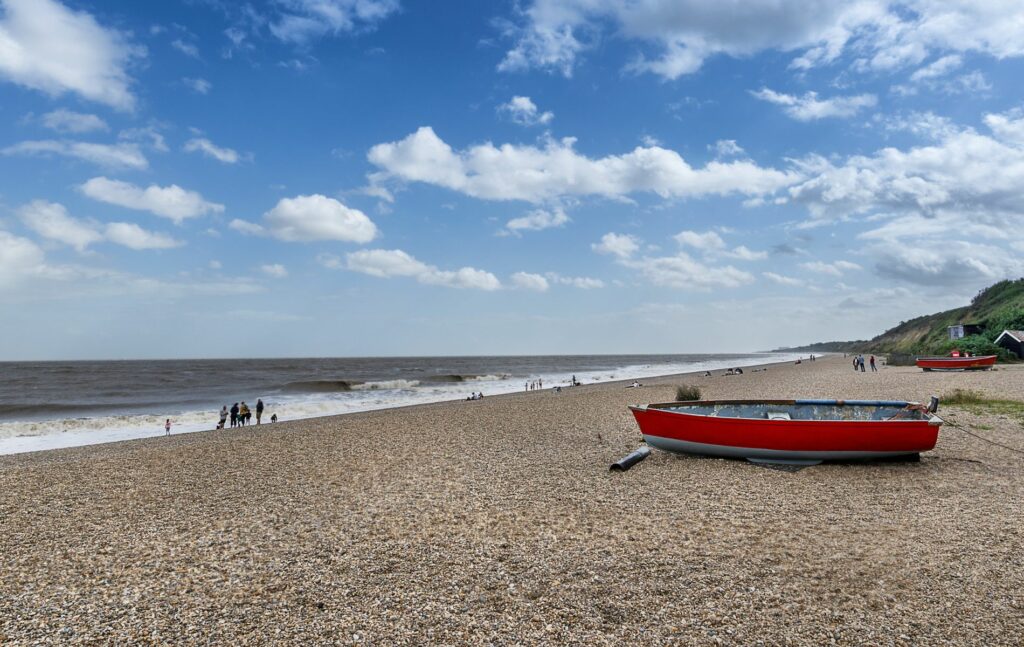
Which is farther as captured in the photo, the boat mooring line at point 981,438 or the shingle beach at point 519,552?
the boat mooring line at point 981,438

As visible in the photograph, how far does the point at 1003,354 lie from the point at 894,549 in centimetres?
5733

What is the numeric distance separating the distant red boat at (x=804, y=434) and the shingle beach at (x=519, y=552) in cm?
41

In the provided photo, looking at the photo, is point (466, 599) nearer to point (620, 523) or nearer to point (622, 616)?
point (622, 616)

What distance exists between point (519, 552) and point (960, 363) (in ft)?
153

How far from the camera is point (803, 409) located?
15.0 metres

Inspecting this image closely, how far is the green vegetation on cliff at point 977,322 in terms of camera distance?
54.2 meters

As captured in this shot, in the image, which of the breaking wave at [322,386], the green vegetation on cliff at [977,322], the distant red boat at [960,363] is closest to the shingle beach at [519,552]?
the distant red boat at [960,363]

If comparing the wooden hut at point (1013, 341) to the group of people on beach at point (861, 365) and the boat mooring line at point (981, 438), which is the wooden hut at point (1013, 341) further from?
the boat mooring line at point (981, 438)

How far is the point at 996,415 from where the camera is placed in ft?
59.9

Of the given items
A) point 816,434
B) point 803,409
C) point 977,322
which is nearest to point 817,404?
point 803,409

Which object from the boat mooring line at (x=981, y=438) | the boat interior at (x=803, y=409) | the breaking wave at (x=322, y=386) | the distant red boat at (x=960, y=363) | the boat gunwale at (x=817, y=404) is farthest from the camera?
the breaking wave at (x=322, y=386)

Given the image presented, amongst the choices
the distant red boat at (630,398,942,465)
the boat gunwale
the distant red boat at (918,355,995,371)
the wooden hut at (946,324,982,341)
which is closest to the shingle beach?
the distant red boat at (630,398,942,465)

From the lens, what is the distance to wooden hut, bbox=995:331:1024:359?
163 ft

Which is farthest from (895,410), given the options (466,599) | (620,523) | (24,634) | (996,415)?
(24,634)
